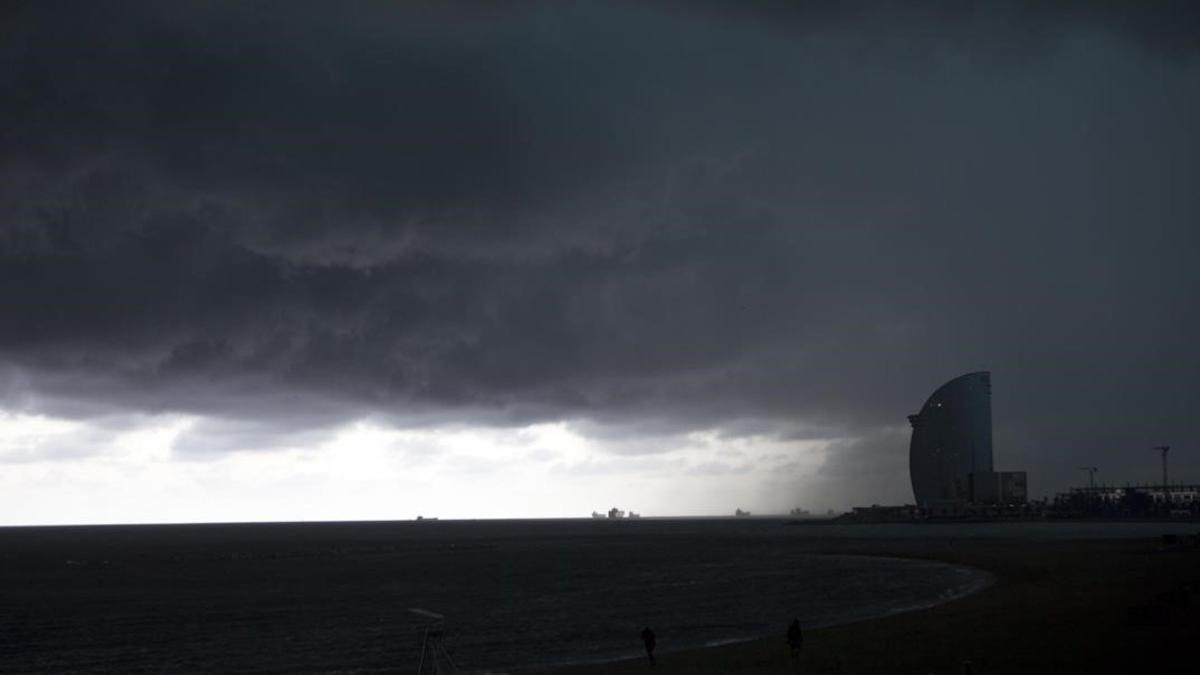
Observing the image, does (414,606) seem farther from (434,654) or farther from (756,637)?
(434,654)

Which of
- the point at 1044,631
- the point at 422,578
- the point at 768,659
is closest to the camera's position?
the point at 768,659

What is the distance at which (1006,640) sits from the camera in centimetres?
4584

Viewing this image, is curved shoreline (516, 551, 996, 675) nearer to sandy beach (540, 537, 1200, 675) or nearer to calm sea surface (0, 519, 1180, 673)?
sandy beach (540, 537, 1200, 675)

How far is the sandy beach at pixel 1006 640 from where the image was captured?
39.4m

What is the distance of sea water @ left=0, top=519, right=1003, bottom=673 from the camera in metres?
56.3

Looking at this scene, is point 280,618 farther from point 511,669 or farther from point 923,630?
point 923,630

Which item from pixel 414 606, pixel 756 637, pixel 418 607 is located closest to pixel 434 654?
pixel 756 637

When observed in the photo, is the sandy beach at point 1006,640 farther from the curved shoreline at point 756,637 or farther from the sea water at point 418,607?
the sea water at point 418,607

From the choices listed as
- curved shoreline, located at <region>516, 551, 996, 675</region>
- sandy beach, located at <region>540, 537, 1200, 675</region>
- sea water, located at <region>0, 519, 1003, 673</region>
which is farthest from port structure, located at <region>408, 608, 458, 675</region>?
sandy beach, located at <region>540, 537, 1200, 675</region>

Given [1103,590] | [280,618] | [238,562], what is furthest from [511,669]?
[238,562]

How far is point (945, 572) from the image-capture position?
96438 mm

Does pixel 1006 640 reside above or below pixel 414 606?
above

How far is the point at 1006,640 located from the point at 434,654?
81.4ft

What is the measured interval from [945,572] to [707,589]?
23.7m
